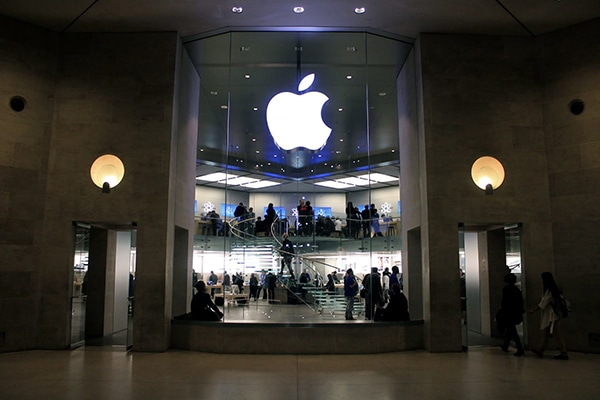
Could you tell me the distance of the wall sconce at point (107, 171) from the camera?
32.4ft

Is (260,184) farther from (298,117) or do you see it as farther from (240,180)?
(298,117)

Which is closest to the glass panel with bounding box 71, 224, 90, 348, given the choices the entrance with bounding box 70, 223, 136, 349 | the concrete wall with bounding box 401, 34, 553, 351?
the entrance with bounding box 70, 223, 136, 349

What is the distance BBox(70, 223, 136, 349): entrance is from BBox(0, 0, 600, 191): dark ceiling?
2.98 meters

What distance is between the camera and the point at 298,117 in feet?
38.6

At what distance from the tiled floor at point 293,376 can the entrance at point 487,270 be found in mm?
2066

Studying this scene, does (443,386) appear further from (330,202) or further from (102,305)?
(330,202)

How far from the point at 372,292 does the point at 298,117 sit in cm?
445

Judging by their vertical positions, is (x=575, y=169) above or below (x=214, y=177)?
below

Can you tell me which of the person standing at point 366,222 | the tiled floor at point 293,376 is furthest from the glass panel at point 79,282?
the person standing at point 366,222

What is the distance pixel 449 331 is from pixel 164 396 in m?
5.75

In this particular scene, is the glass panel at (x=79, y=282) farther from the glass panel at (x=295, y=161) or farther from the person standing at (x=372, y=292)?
the person standing at (x=372, y=292)

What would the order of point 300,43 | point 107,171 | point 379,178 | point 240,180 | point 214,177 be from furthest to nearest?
point 240,180 → point 214,177 → point 379,178 → point 300,43 → point 107,171

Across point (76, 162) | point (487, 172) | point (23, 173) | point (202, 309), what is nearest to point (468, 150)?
point (487, 172)

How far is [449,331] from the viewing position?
31.3 ft
